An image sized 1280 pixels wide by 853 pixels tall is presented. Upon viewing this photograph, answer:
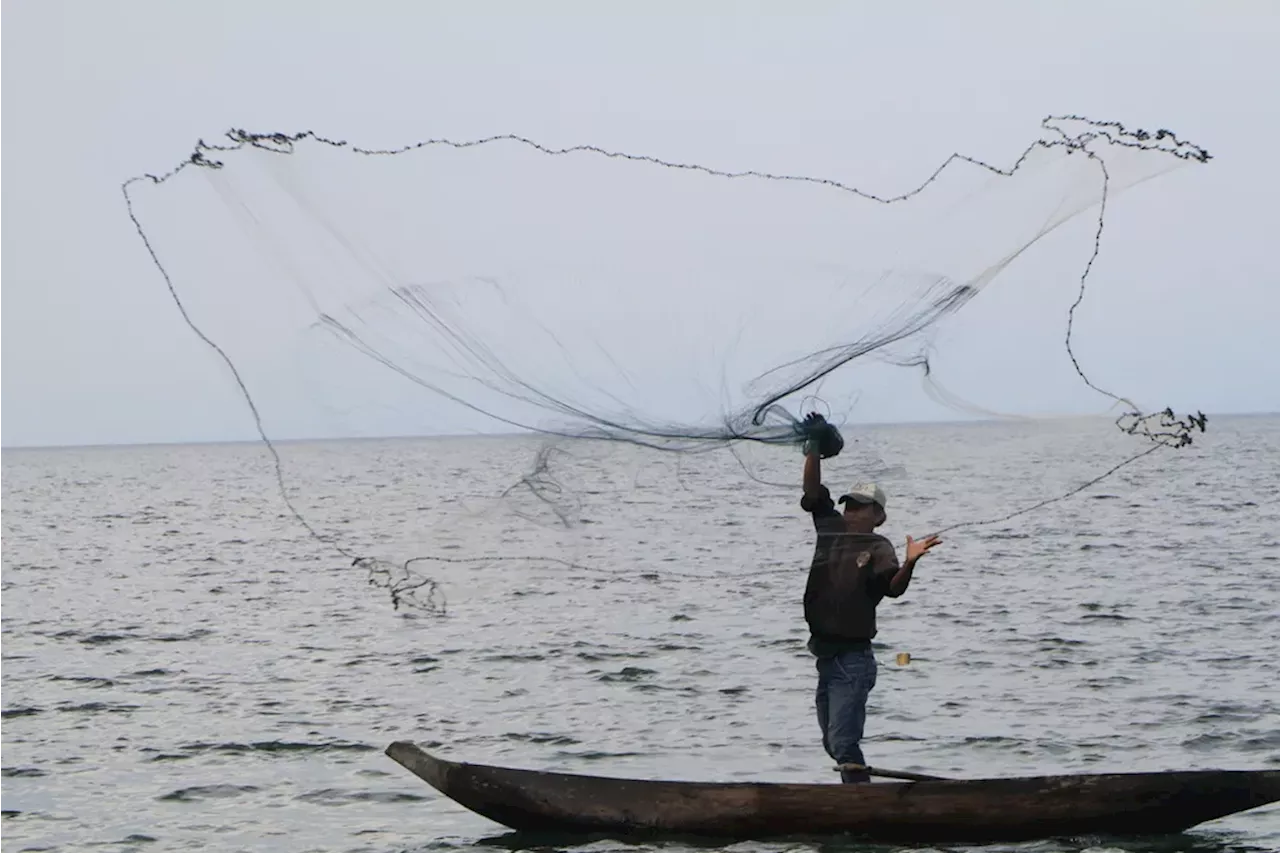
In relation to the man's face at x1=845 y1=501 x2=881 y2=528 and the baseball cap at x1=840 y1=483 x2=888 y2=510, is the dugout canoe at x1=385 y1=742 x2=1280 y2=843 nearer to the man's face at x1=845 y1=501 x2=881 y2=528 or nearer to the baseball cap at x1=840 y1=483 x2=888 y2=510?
the man's face at x1=845 y1=501 x2=881 y2=528

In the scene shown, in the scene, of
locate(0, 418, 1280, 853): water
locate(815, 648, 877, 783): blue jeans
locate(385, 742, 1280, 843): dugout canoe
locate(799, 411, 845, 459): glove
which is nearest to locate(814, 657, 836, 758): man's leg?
locate(815, 648, 877, 783): blue jeans

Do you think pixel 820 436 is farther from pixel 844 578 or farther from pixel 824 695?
pixel 824 695

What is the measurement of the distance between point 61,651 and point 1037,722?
14.2 meters

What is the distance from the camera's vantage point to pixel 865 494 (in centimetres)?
1159

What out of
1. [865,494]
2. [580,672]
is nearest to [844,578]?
[865,494]

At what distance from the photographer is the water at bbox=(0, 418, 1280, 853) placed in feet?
43.7

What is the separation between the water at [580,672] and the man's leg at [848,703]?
2.44 feet

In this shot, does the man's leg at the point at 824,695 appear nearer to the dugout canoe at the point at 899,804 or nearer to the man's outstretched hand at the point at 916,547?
the dugout canoe at the point at 899,804

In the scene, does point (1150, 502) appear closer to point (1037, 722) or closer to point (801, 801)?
point (1037, 722)

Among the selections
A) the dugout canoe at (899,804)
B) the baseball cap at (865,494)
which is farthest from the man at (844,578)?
the dugout canoe at (899,804)

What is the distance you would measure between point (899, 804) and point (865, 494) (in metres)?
2.24

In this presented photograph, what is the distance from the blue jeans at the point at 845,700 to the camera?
1186 cm

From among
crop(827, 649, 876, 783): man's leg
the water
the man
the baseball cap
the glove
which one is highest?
the glove

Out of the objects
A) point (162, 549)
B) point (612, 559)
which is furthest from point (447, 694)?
point (162, 549)
